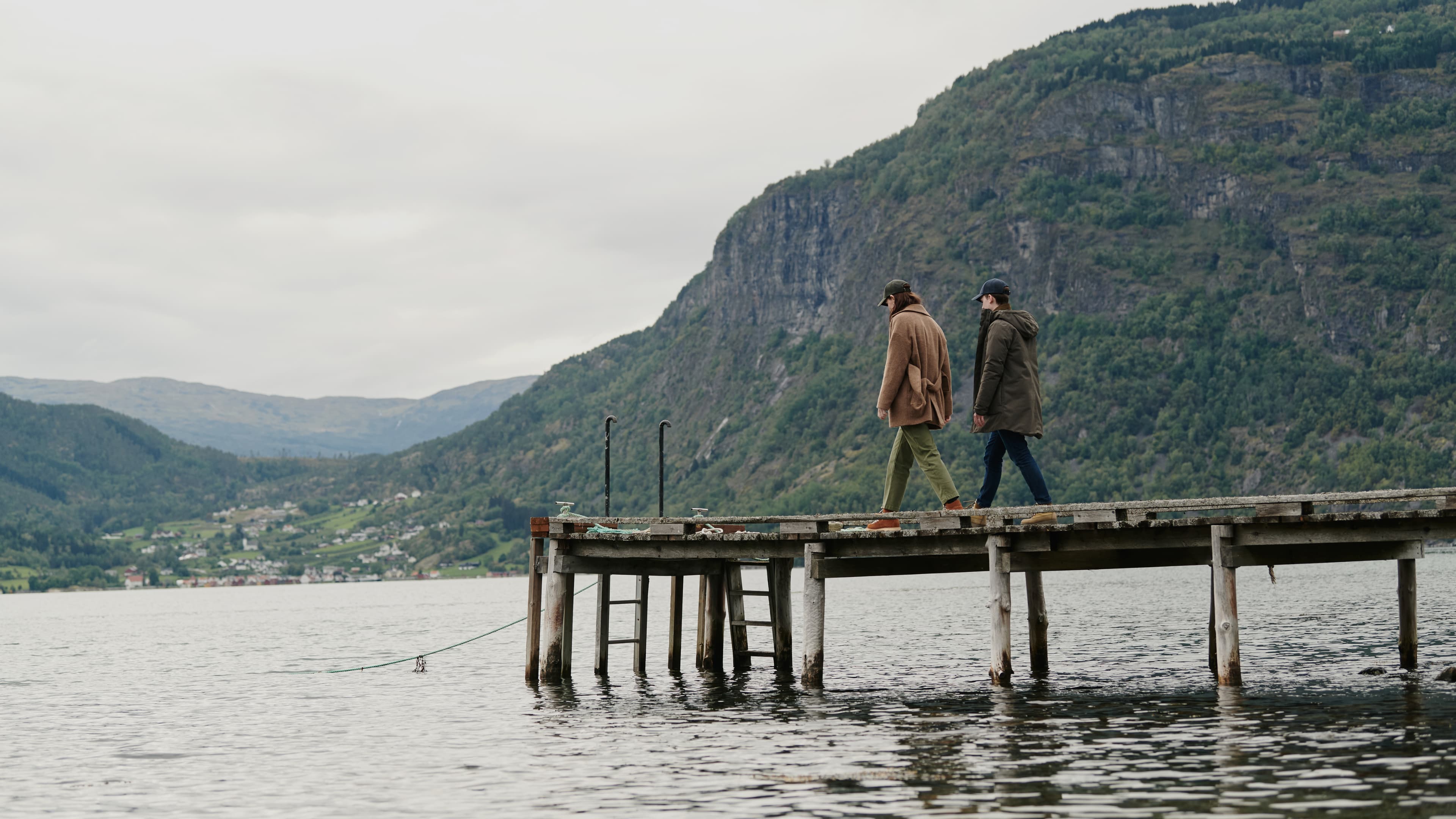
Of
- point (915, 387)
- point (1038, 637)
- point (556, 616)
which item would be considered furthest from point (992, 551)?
point (556, 616)

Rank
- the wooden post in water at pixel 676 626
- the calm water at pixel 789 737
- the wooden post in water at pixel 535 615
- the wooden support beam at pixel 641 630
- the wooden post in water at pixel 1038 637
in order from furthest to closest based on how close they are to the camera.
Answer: the wooden post in water at pixel 676 626 < the wooden support beam at pixel 641 630 < the wooden post in water at pixel 1038 637 < the wooden post in water at pixel 535 615 < the calm water at pixel 789 737

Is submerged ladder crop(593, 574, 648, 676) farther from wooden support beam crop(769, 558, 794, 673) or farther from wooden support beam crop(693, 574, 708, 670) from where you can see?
wooden support beam crop(769, 558, 794, 673)

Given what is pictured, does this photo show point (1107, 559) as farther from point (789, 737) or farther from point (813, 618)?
point (789, 737)

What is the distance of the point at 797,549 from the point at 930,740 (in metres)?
5.82

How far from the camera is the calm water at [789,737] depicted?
1494cm

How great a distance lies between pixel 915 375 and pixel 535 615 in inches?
392

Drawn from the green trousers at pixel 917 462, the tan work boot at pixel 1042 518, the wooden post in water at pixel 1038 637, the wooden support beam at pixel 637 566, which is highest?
the green trousers at pixel 917 462

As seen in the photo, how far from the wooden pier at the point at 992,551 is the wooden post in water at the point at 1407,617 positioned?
0.13 ft

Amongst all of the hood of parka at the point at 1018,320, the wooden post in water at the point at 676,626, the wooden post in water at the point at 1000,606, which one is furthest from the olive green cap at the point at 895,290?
the wooden post in water at the point at 676,626

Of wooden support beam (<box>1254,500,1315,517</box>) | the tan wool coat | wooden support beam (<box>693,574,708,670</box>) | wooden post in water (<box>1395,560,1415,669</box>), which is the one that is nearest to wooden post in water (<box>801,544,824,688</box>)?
the tan wool coat

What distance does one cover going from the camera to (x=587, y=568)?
2723cm

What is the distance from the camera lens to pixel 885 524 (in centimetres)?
2209

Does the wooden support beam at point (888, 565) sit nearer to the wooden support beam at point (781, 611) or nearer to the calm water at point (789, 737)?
the calm water at point (789, 737)

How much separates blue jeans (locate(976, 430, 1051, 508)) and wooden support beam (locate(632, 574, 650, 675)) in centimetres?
1174
